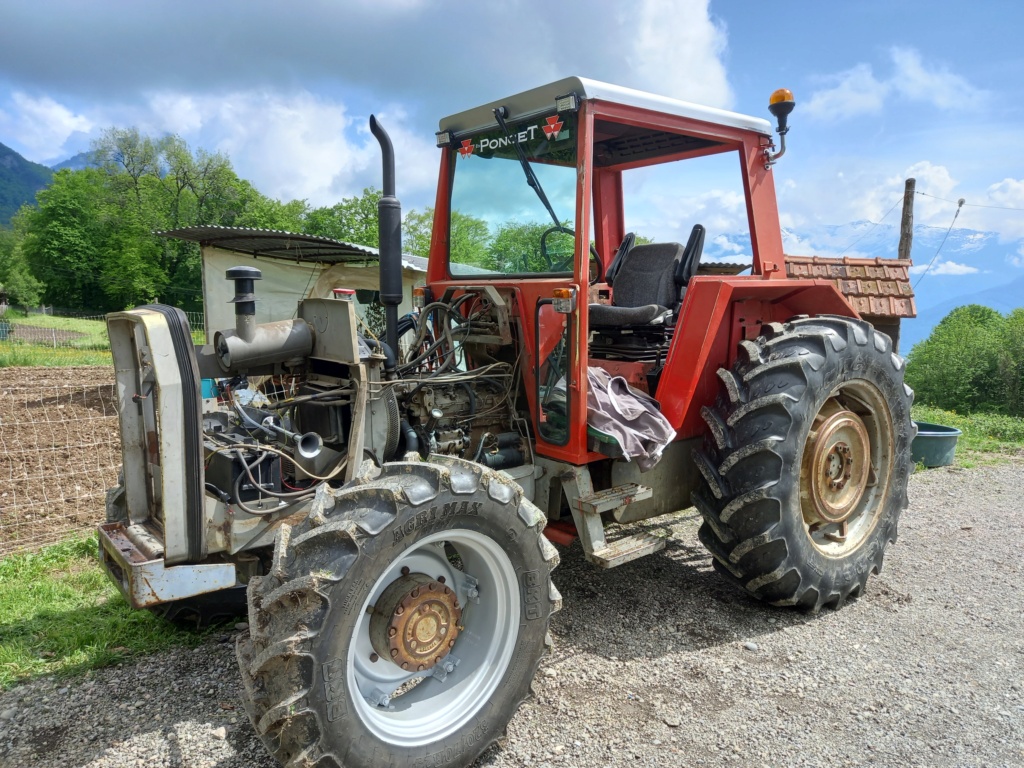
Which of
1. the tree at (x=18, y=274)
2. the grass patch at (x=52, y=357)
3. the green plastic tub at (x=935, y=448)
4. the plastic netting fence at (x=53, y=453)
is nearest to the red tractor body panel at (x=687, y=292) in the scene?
the plastic netting fence at (x=53, y=453)

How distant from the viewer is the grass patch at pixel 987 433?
8617 mm

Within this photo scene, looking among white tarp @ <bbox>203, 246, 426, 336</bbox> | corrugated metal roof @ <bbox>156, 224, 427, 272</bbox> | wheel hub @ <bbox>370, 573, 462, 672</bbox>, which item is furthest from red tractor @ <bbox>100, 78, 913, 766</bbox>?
white tarp @ <bbox>203, 246, 426, 336</bbox>

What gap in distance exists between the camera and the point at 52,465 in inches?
264

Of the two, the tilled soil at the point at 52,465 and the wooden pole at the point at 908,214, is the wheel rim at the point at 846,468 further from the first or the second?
the wooden pole at the point at 908,214

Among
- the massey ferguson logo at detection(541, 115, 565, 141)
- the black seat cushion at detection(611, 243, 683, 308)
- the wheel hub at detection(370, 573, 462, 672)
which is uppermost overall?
the massey ferguson logo at detection(541, 115, 565, 141)

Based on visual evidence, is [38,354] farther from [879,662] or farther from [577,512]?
[879,662]

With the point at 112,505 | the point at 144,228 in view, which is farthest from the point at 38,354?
the point at 144,228

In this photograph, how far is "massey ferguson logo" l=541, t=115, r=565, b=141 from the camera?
10.7 feet

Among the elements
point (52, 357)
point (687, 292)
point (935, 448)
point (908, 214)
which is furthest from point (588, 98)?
point (52, 357)

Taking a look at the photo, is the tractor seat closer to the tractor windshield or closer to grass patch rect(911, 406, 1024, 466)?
the tractor windshield

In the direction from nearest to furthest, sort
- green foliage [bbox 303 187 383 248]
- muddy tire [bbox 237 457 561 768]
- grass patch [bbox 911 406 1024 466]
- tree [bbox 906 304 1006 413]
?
muddy tire [bbox 237 457 561 768], grass patch [bbox 911 406 1024 466], tree [bbox 906 304 1006 413], green foliage [bbox 303 187 383 248]

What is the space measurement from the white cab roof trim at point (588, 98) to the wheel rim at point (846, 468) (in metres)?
1.55

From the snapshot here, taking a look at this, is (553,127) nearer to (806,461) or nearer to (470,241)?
(470,241)

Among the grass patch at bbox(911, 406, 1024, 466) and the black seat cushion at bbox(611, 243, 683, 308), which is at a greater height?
the black seat cushion at bbox(611, 243, 683, 308)
